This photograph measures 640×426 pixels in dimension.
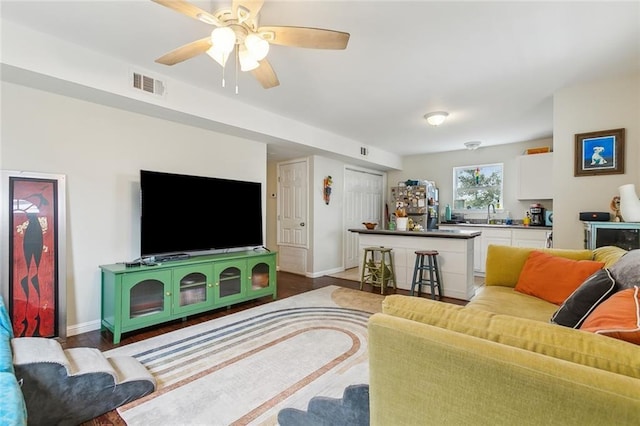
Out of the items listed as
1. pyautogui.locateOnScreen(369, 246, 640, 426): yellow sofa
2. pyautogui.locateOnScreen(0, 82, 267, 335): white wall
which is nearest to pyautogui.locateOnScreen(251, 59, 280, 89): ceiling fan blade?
pyautogui.locateOnScreen(0, 82, 267, 335): white wall

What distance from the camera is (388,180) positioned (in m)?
7.23

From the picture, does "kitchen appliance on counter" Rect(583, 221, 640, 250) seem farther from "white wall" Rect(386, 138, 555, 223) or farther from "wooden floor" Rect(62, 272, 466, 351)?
"white wall" Rect(386, 138, 555, 223)

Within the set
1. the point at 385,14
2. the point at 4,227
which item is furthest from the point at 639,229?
the point at 4,227

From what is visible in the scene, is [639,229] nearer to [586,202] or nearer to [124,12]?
[586,202]

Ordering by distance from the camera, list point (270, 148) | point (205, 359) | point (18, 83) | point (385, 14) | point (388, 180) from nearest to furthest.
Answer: point (385, 14), point (205, 359), point (18, 83), point (270, 148), point (388, 180)

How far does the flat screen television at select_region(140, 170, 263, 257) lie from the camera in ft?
9.75

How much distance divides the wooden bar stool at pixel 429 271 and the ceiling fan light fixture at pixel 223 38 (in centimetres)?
314

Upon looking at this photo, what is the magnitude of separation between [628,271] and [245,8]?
2512 millimetres

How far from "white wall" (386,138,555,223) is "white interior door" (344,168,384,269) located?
0.50 metres

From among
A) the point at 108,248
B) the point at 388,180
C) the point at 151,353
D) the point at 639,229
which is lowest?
the point at 151,353

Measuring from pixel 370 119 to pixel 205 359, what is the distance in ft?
11.5

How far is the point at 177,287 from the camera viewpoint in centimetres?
297

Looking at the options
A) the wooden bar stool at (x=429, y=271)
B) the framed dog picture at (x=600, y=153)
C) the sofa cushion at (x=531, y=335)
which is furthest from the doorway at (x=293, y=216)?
the sofa cushion at (x=531, y=335)

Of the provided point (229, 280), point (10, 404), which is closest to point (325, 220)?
point (229, 280)
